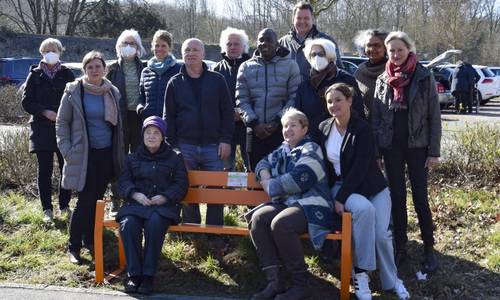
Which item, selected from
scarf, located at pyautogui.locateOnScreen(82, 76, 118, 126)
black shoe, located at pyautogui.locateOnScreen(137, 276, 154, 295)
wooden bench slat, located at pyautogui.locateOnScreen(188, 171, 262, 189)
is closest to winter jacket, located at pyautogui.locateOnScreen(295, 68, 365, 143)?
wooden bench slat, located at pyautogui.locateOnScreen(188, 171, 262, 189)

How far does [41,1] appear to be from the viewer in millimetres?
40625

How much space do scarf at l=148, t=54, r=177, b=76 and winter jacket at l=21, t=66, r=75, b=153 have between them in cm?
108

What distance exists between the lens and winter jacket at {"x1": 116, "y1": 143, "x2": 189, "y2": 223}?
5094 millimetres

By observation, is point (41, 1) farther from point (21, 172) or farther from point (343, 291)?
point (343, 291)

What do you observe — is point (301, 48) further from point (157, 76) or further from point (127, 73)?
point (127, 73)

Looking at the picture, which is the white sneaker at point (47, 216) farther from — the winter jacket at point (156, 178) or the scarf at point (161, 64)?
the scarf at point (161, 64)

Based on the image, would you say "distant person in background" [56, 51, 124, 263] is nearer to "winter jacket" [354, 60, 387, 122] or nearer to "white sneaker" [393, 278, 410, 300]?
"winter jacket" [354, 60, 387, 122]

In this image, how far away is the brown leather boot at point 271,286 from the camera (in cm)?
461

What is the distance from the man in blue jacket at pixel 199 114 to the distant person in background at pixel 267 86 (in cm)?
20

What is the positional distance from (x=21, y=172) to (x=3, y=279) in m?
2.94

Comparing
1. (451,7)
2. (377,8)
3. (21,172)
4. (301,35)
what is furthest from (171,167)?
(377,8)

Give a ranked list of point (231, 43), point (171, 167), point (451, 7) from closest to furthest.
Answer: point (171, 167) < point (231, 43) < point (451, 7)

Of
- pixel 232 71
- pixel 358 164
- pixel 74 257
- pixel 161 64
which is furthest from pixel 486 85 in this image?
pixel 74 257

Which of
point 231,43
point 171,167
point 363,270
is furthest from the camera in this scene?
point 231,43
